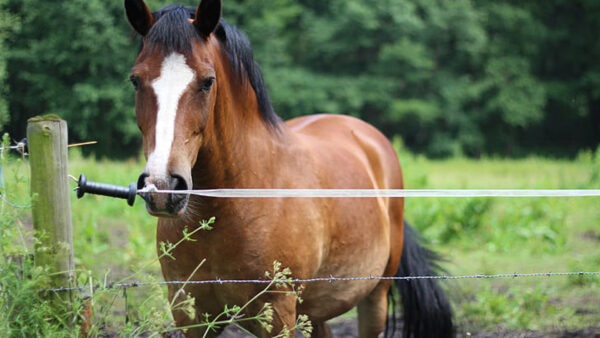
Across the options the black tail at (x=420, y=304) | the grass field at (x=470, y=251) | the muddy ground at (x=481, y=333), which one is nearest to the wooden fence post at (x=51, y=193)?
the grass field at (x=470, y=251)

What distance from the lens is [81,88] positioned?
14367mm

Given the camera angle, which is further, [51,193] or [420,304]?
[420,304]

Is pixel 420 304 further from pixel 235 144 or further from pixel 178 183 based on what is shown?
pixel 178 183

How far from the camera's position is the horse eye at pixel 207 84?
2113mm

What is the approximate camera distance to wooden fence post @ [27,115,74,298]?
7.12 feet

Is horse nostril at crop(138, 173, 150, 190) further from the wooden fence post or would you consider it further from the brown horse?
the wooden fence post

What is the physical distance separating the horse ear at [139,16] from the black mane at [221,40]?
Result: 0.04 meters

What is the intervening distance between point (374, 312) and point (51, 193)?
2263 millimetres

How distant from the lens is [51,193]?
219cm

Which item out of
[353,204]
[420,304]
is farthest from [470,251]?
[353,204]

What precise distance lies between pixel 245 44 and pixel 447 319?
2557mm

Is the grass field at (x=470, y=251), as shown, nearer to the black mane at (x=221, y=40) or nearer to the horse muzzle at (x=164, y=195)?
the horse muzzle at (x=164, y=195)

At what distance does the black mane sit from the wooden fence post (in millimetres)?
536

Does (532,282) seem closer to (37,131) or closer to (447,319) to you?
(447,319)
